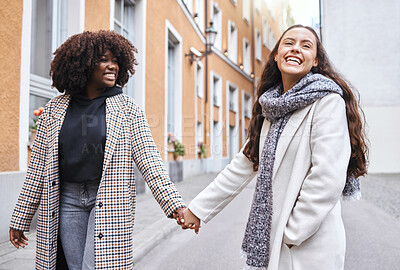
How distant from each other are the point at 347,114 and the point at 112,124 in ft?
4.39

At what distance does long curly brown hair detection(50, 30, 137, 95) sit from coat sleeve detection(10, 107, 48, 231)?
34 cm

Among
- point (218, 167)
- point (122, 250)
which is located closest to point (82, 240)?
point (122, 250)

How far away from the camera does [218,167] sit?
20.7 m

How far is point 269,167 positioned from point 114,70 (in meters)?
1.25

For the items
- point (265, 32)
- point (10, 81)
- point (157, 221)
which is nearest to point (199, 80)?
point (157, 221)

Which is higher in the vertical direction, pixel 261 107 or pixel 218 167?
pixel 261 107

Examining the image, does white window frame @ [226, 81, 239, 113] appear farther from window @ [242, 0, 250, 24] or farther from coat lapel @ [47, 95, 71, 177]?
coat lapel @ [47, 95, 71, 177]

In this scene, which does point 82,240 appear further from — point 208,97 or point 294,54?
point 208,97

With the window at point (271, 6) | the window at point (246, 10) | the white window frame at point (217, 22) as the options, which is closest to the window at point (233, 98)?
the white window frame at point (217, 22)

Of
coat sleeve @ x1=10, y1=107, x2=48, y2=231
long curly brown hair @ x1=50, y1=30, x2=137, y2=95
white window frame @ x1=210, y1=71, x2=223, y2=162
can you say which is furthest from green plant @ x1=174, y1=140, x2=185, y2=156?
coat sleeve @ x1=10, y1=107, x2=48, y2=231

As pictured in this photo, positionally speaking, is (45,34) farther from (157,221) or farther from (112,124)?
(112,124)

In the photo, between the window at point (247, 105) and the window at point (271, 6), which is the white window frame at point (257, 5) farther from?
the window at point (247, 105)

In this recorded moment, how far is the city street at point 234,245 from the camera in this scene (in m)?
4.46

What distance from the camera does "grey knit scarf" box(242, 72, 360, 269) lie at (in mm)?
1966
